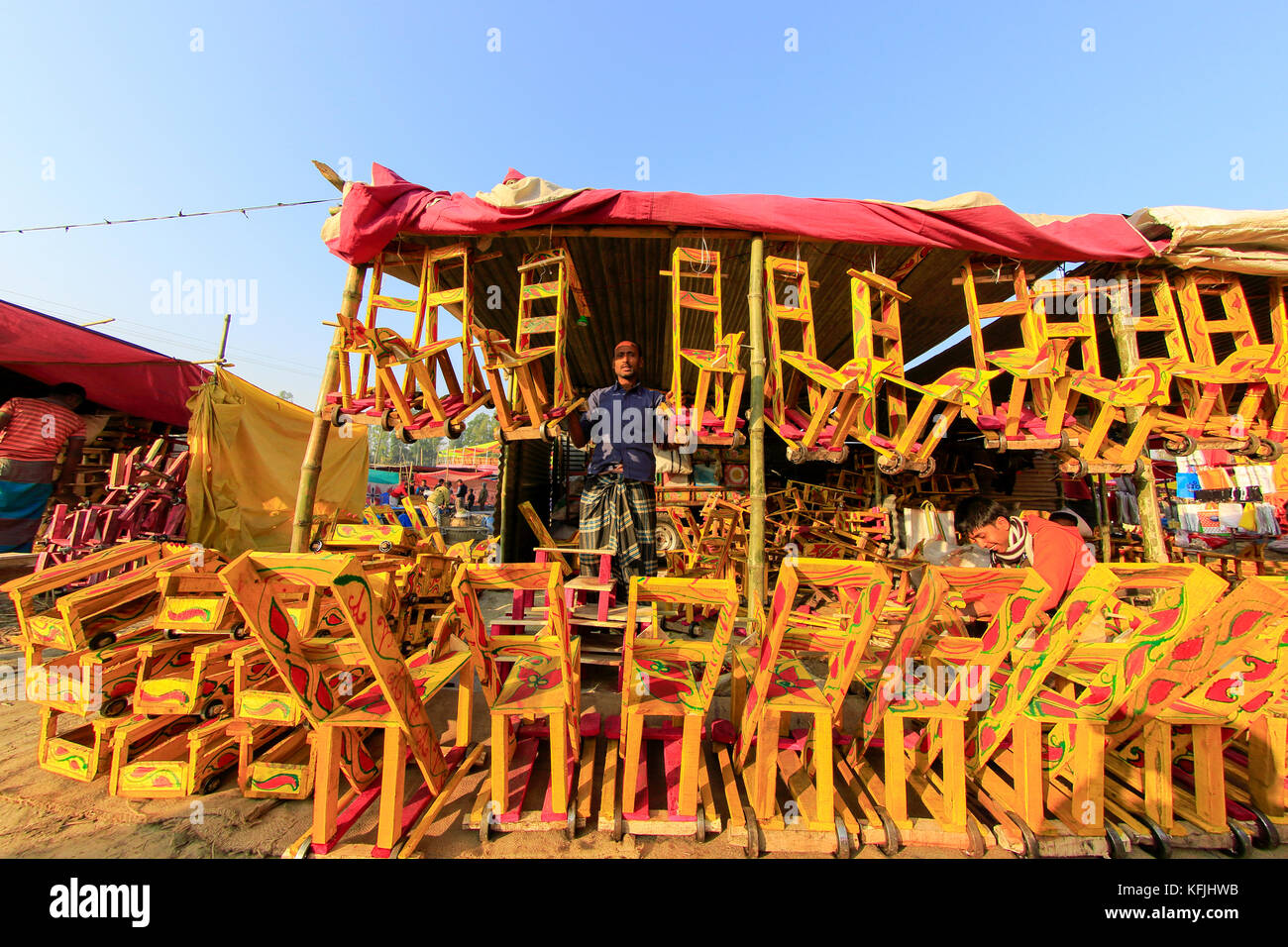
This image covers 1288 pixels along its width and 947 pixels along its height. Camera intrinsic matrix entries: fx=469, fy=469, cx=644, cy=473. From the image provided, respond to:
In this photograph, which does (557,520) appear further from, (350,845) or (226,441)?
(350,845)

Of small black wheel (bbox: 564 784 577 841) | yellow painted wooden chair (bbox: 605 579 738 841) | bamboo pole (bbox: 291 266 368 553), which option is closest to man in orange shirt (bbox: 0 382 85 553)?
bamboo pole (bbox: 291 266 368 553)

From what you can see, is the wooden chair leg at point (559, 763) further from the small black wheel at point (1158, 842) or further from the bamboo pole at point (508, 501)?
the bamboo pole at point (508, 501)

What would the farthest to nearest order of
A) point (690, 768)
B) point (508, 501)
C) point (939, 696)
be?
point (508, 501)
point (939, 696)
point (690, 768)

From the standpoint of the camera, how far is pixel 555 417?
396 centimetres

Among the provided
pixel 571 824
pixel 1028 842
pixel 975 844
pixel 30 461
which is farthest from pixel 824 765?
pixel 30 461

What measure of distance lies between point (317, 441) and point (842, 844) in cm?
476

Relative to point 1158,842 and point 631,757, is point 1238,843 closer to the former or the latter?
point 1158,842

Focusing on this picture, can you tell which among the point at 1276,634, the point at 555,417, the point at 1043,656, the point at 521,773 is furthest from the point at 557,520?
the point at 1276,634

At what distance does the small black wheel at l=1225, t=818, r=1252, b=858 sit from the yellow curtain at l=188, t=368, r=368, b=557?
948cm

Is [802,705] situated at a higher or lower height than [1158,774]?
higher

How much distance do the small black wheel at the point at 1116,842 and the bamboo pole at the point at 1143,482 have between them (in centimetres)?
317

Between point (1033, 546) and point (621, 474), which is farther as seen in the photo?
point (621, 474)

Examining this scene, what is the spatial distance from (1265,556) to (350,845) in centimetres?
1315

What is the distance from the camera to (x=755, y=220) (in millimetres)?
3955
